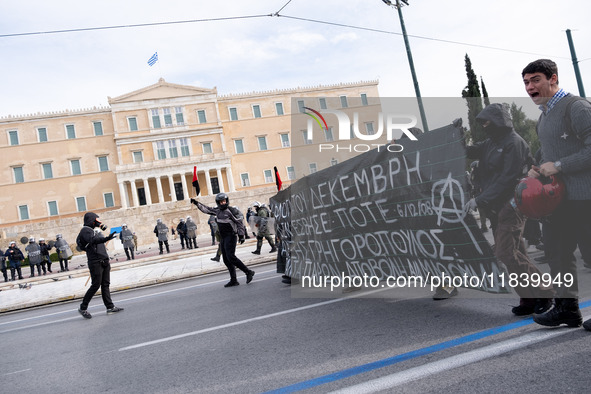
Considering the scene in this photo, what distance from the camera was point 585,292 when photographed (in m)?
4.32

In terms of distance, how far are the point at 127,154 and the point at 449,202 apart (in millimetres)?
51162

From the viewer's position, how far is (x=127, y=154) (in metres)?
50.8

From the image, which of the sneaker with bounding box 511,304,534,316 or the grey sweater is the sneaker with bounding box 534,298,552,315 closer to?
the sneaker with bounding box 511,304,534,316

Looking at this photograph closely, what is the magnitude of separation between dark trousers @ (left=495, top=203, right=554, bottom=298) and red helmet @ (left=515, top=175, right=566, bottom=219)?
47 centimetres

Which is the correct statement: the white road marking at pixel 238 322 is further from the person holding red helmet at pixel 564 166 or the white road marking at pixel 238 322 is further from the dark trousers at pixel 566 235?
the dark trousers at pixel 566 235

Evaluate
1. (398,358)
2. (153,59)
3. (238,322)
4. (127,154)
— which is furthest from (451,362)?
(127,154)

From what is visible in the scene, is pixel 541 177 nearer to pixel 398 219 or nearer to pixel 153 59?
pixel 398 219

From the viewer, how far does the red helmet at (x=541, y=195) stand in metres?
3.16

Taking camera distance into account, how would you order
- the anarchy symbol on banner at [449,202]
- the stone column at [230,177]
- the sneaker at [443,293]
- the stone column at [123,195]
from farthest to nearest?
the stone column at [230,177]
the stone column at [123,195]
the sneaker at [443,293]
the anarchy symbol on banner at [449,202]

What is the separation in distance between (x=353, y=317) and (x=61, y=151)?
173 ft

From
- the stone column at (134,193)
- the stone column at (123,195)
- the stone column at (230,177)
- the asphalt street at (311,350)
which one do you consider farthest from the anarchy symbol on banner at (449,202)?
the stone column at (123,195)

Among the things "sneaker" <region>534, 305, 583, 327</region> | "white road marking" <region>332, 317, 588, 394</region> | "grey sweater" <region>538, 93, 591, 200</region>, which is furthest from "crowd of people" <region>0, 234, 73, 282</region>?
"grey sweater" <region>538, 93, 591, 200</region>

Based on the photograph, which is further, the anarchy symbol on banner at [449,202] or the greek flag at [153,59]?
the greek flag at [153,59]

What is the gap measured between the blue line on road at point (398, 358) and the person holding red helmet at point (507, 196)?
272 mm
